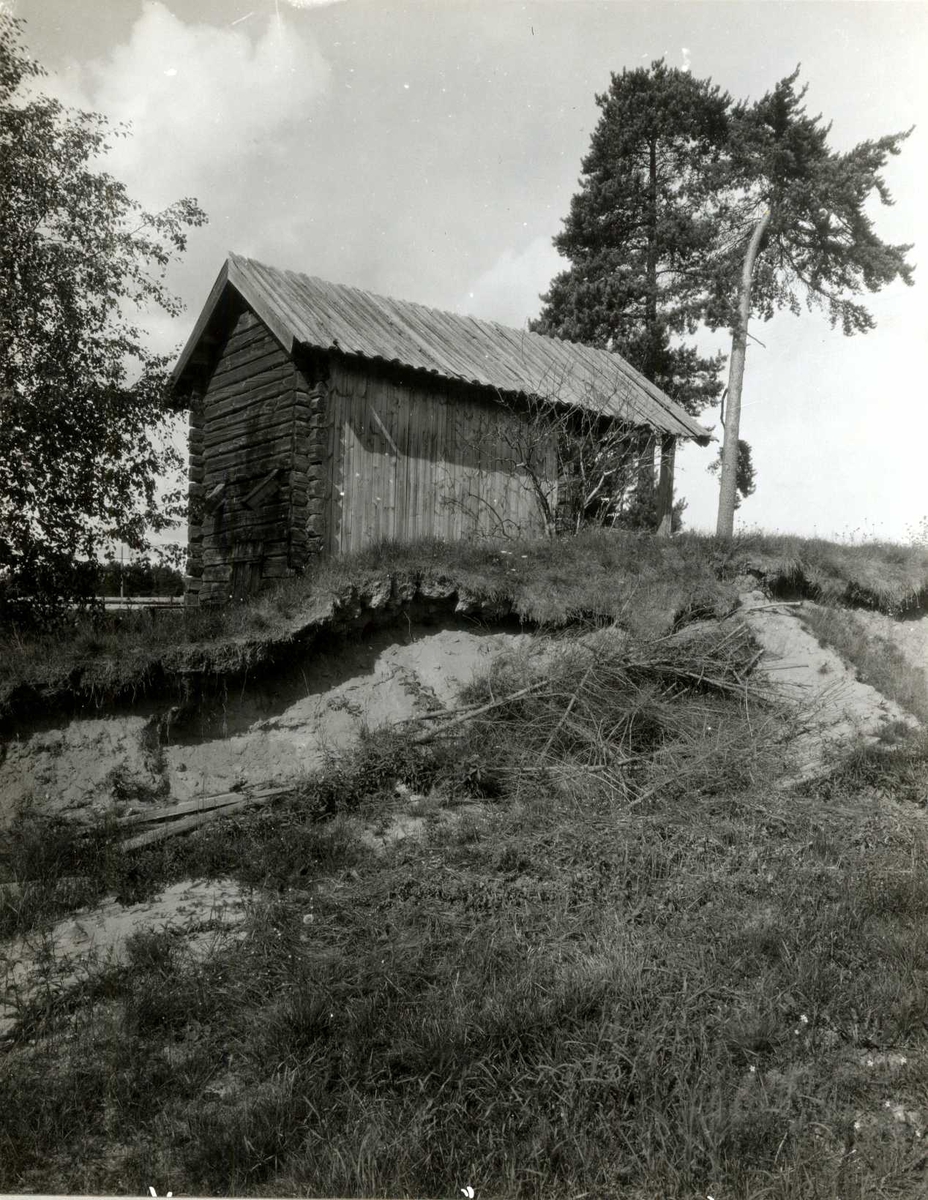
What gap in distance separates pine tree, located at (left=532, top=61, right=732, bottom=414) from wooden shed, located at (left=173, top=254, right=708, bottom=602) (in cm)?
728

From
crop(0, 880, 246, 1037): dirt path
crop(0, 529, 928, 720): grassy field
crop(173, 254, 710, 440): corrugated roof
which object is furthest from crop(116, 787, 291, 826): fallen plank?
crop(173, 254, 710, 440): corrugated roof

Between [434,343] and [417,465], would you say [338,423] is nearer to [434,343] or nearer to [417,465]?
[417,465]

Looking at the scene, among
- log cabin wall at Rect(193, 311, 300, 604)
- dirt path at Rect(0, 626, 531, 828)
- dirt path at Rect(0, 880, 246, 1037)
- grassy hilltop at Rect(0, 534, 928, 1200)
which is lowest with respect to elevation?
dirt path at Rect(0, 880, 246, 1037)

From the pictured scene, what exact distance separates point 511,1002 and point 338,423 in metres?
8.90

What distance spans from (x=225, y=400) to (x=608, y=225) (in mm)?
12740

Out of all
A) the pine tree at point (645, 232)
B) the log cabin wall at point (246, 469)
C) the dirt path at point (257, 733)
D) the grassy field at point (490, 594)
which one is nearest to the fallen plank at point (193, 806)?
the dirt path at point (257, 733)

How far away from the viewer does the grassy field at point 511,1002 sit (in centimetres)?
314

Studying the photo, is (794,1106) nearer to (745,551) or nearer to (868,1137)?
(868,1137)

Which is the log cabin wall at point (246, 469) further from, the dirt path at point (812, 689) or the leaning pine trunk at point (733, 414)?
the leaning pine trunk at point (733, 414)

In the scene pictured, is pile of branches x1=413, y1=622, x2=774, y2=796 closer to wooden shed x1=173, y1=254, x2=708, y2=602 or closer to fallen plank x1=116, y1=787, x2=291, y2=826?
fallen plank x1=116, y1=787, x2=291, y2=826

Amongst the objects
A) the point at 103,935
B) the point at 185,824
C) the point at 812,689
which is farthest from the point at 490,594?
the point at 103,935

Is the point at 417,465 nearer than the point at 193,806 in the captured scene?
No

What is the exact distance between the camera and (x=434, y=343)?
13.0m

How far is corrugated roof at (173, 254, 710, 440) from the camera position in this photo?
37.4ft
